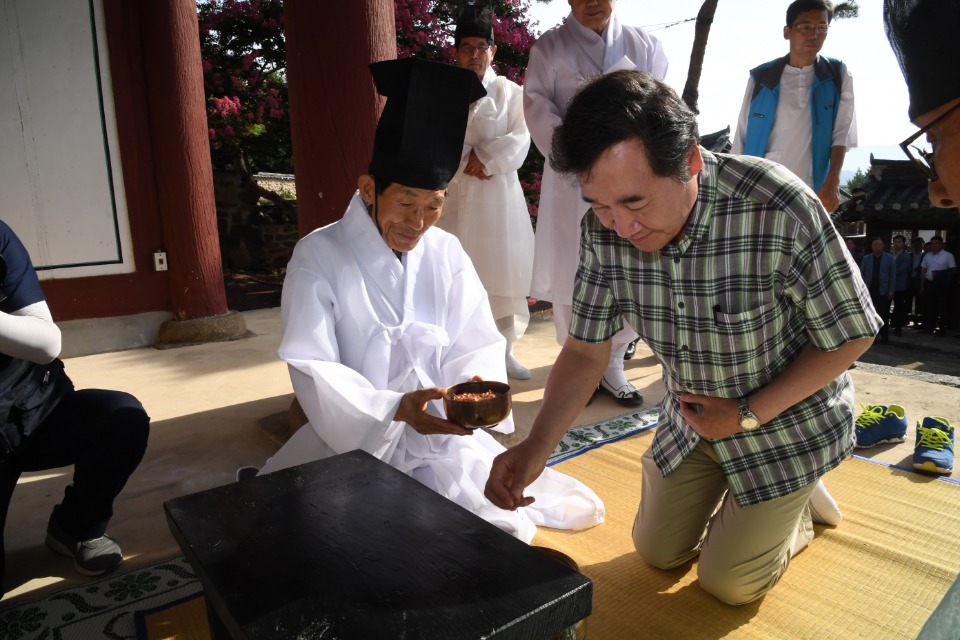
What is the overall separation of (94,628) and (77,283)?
4.11m

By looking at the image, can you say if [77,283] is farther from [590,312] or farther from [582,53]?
[590,312]

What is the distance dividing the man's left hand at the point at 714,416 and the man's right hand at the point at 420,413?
70cm

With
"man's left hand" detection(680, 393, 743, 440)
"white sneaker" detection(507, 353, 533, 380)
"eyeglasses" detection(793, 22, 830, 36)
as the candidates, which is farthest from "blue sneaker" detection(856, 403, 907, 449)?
"eyeglasses" detection(793, 22, 830, 36)

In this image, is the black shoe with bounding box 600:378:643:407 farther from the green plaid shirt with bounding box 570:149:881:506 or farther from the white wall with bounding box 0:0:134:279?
the white wall with bounding box 0:0:134:279

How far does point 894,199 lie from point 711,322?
49.5 feet

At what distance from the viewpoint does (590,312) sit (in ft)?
6.99

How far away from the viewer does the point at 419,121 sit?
230cm

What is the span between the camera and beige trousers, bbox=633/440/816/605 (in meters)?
2.07

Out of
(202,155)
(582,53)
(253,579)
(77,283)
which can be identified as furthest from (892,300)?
(253,579)

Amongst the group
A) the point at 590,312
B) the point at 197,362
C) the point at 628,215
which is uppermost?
the point at 628,215

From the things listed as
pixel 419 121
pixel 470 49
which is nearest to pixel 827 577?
pixel 419 121

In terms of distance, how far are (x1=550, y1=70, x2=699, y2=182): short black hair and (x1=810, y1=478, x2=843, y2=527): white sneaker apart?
4.94 ft

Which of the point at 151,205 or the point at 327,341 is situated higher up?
the point at 151,205

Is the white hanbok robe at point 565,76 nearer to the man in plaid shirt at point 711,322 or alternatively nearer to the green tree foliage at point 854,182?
the man in plaid shirt at point 711,322
